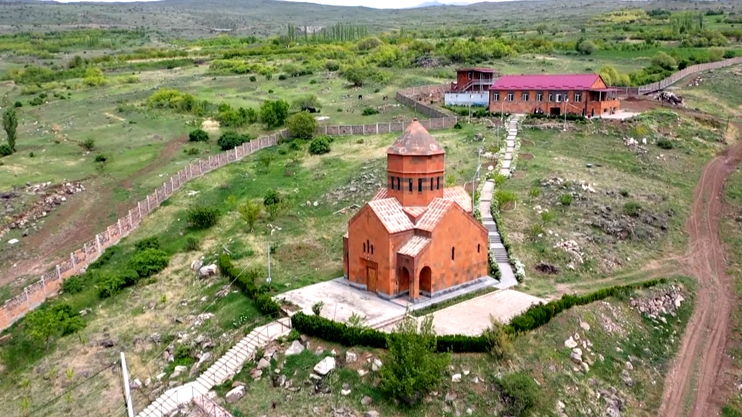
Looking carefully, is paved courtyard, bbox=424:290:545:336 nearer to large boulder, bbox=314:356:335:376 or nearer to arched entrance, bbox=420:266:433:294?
arched entrance, bbox=420:266:433:294

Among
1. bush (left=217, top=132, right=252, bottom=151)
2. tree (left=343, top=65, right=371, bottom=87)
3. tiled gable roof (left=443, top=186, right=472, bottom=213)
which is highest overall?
tiled gable roof (left=443, top=186, right=472, bottom=213)

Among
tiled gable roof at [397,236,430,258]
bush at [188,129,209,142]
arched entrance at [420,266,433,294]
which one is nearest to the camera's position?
tiled gable roof at [397,236,430,258]

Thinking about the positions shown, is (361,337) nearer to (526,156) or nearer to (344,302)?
(344,302)

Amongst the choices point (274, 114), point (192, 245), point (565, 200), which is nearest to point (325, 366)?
point (192, 245)

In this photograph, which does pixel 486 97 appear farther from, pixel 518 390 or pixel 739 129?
pixel 518 390

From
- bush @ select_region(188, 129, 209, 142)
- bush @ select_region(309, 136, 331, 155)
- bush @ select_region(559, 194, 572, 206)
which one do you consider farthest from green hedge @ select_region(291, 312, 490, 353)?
bush @ select_region(188, 129, 209, 142)

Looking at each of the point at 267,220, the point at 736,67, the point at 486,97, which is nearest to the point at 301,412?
the point at 267,220

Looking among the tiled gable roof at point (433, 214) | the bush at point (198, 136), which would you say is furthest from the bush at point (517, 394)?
the bush at point (198, 136)

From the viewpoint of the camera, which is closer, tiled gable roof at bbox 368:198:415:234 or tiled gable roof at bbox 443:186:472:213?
tiled gable roof at bbox 368:198:415:234
